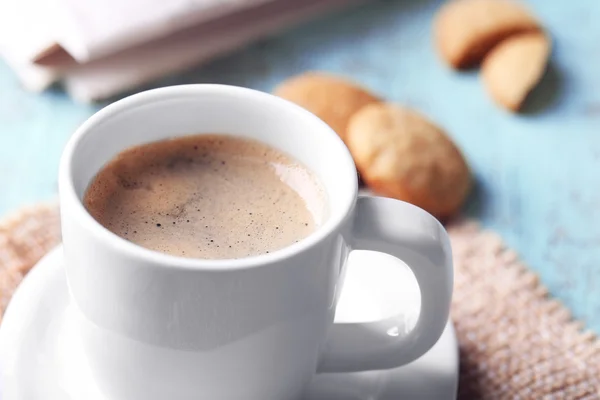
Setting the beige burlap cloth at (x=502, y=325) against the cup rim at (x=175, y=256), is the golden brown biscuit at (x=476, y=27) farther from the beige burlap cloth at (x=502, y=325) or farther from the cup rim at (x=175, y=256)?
the cup rim at (x=175, y=256)

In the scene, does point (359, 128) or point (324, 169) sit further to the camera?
point (359, 128)

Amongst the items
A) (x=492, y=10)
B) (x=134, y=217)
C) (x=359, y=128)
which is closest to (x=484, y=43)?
(x=492, y=10)

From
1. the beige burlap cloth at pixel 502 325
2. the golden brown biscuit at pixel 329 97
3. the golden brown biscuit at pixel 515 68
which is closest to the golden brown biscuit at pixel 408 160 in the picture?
the golden brown biscuit at pixel 329 97

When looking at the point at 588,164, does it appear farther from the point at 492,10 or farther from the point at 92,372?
the point at 92,372

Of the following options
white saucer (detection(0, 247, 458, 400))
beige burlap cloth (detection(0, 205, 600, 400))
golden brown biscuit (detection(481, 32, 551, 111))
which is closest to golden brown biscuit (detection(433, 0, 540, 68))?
golden brown biscuit (detection(481, 32, 551, 111))

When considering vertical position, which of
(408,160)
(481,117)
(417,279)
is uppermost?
(417,279)

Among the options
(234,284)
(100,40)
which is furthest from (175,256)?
(100,40)

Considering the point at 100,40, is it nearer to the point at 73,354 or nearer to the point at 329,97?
the point at 329,97
